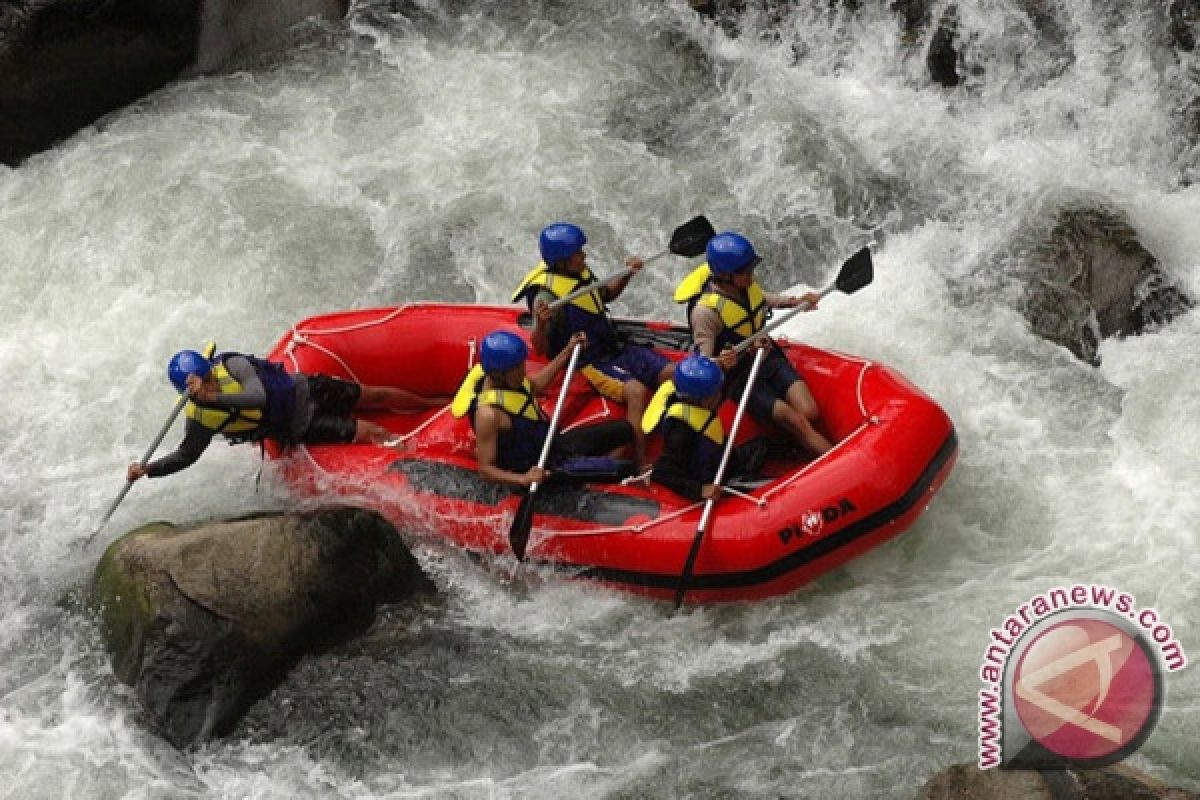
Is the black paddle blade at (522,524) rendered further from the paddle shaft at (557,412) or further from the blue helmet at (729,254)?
the blue helmet at (729,254)

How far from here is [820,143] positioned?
381 inches

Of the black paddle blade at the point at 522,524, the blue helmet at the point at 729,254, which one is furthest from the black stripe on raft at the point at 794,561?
the blue helmet at the point at 729,254

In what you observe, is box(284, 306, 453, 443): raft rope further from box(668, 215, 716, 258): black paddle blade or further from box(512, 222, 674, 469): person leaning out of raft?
box(668, 215, 716, 258): black paddle blade

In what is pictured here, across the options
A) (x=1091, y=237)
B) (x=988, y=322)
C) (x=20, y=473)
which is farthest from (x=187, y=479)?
(x=1091, y=237)

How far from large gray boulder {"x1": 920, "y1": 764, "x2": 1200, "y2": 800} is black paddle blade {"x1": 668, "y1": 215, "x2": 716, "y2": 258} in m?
3.42

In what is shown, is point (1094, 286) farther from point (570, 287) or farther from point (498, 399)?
point (498, 399)

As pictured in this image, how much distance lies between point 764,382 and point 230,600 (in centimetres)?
261

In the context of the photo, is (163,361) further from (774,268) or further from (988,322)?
(988,322)

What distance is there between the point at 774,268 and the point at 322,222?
2850 millimetres

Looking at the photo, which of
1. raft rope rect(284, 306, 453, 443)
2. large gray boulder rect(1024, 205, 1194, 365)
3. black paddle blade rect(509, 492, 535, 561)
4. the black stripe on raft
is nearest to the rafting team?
black paddle blade rect(509, 492, 535, 561)

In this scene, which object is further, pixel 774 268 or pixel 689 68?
pixel 689 68

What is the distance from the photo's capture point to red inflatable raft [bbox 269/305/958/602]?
21.3 feet

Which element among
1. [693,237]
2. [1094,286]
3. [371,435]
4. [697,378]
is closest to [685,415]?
[697,378]

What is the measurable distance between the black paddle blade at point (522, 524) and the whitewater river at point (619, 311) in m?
0.32
